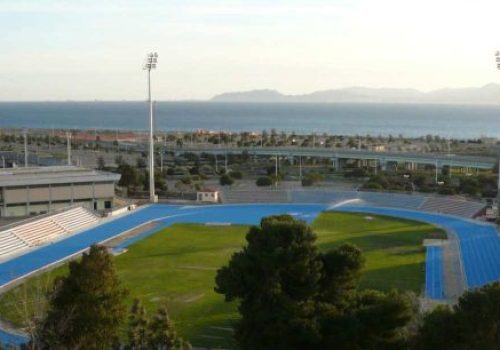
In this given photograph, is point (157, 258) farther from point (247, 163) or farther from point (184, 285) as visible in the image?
point (247, 163)

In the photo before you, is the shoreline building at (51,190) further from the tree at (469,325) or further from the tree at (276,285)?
the tree at (469,325)

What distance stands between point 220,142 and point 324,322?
70.5 m

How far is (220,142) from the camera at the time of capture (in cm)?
8175

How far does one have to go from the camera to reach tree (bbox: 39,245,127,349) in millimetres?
12016

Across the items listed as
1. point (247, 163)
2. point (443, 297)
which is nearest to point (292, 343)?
point (443, 297)

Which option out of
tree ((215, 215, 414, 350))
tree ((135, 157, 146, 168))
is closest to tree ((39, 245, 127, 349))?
tree ((215, 215, 414, 350))

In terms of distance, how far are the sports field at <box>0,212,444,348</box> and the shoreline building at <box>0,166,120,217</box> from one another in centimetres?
598

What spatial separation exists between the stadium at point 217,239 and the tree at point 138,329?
10.4ft

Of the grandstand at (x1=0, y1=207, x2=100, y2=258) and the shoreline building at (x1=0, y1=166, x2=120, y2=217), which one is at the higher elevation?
the shoreline building at (x1=0, y1=166, x2=120, y2=217)

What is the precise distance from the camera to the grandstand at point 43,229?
2542 cm

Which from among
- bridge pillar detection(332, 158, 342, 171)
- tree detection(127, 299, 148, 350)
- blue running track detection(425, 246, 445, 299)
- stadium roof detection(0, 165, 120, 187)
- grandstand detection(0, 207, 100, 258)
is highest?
stadium roof detection(0, 165, 120, 187)

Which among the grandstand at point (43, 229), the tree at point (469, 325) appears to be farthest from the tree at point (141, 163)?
the tree at point (469, 325)

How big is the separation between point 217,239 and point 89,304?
1582cm

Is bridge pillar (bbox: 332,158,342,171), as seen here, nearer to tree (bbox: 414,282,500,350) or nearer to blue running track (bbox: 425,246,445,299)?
blue running track (bbox: 425,246,445,299)
